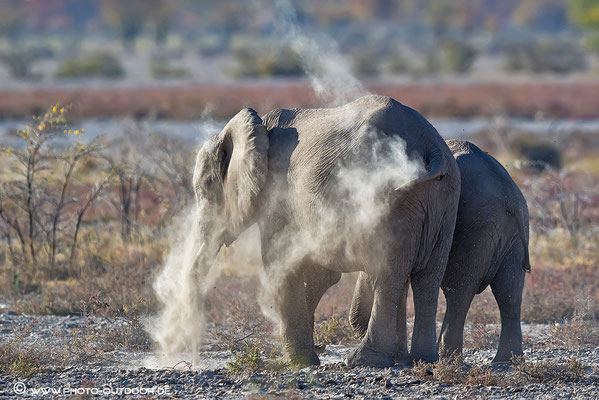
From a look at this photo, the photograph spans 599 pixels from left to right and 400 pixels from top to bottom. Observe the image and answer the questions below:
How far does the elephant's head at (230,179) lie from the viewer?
349 inches

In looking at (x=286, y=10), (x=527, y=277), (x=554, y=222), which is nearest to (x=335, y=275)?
(x=527, y=277)

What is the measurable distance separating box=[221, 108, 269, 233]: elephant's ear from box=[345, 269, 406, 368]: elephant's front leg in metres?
1.27

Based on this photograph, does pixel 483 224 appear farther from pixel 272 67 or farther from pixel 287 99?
pixel 272 67

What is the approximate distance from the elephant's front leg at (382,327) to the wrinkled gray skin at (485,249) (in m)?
0.43

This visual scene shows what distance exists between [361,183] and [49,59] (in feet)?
256

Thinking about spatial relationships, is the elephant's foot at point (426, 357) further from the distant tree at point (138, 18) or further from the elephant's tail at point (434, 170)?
the distant tree at point (138, 18)

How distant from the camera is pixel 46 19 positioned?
480 feet

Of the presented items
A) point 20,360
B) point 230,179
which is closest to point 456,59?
point 230,179

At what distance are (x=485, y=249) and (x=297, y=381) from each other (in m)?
1.85

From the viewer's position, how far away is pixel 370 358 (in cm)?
874

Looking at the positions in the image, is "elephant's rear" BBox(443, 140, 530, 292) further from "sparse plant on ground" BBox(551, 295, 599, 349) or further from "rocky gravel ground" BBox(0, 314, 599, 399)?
"sparse plant on ground" BBox(551, 295, 599, 349)

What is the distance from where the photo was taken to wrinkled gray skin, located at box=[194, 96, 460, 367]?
27.3 ft

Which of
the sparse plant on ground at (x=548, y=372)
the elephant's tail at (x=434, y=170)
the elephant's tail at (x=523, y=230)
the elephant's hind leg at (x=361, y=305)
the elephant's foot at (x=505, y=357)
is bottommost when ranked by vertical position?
the sparse plant on ground at (x=548, y=372)

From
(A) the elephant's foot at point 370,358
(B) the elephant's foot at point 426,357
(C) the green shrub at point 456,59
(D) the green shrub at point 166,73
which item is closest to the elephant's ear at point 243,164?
(A) the elephant's foot at point 370,358
